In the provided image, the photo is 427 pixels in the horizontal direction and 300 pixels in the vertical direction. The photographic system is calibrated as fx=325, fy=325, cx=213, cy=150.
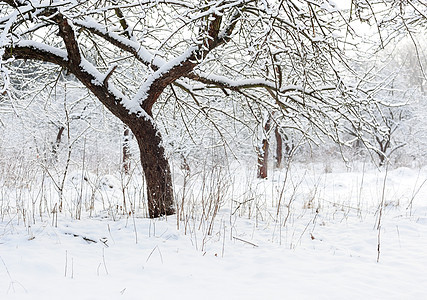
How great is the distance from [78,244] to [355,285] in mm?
2244

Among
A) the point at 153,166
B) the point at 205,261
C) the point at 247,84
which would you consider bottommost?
the point at 205,261

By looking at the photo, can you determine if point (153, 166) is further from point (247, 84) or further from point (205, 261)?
point (205, 261)

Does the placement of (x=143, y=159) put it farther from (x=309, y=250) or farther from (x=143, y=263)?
(x=309, y=250)

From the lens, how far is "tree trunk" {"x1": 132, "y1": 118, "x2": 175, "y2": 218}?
3.99 m

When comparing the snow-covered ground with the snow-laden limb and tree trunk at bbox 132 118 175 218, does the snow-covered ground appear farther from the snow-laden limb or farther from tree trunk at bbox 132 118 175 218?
the snow-laden limb

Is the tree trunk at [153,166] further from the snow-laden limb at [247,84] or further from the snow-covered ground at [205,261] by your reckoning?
the snow-laden limb at [247,84]

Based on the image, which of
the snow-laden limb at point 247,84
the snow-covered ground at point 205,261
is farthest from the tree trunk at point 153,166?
the snow-laden limb at point 247,84

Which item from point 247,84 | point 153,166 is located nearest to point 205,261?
point 153,166

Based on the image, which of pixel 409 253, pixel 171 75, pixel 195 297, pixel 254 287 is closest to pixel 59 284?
pixel 195 297

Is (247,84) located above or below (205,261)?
above

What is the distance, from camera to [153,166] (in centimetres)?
401

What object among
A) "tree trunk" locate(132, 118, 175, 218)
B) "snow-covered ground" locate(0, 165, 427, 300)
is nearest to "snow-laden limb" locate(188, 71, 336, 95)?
"tree trunk" locate(132, 118, 175, 218)

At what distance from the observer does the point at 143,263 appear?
2479 mm

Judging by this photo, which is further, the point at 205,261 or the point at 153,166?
the point at 153,166
